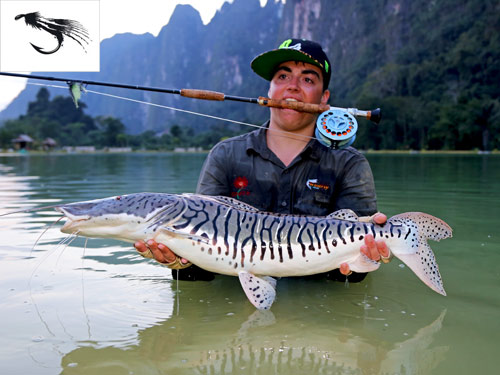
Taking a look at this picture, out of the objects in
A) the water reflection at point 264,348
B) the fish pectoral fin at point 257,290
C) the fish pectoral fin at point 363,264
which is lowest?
the water reflection at point 264,348

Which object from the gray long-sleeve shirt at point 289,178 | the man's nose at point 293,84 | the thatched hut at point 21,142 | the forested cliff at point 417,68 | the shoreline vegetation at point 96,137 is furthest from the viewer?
the thatched hut at point 21,142

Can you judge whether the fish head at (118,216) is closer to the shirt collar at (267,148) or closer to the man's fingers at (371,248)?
the shirt collar at (267,148)

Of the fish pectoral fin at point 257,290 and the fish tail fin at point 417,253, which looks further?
the fish tail fin at point 417,253

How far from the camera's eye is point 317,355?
293cm

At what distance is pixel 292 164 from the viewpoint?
439cm

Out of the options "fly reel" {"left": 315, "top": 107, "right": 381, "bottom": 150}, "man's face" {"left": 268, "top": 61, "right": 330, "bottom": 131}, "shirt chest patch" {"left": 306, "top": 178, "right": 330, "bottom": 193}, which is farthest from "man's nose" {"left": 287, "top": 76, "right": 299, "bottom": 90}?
"shirt chest patch" {"left": 306, "top": 178, "right": 330, "bottom": 193}

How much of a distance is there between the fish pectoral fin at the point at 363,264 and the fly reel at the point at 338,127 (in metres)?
1.06

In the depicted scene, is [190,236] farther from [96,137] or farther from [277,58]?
[96,137]

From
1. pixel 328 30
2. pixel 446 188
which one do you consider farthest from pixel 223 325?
pixel 328 30

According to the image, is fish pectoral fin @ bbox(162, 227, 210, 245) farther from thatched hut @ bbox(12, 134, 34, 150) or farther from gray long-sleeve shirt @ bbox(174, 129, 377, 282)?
thatched hut @ bbox(12, 134, 34, 150)

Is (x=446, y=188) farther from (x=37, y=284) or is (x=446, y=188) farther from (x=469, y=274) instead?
(x=37, y=284)

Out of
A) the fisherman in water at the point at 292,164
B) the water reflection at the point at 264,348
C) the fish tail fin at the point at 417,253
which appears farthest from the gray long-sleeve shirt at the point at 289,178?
the water reflection at the point at 264,348

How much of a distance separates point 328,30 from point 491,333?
179108 millimetres

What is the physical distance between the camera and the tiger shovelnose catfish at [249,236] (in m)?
3.33
